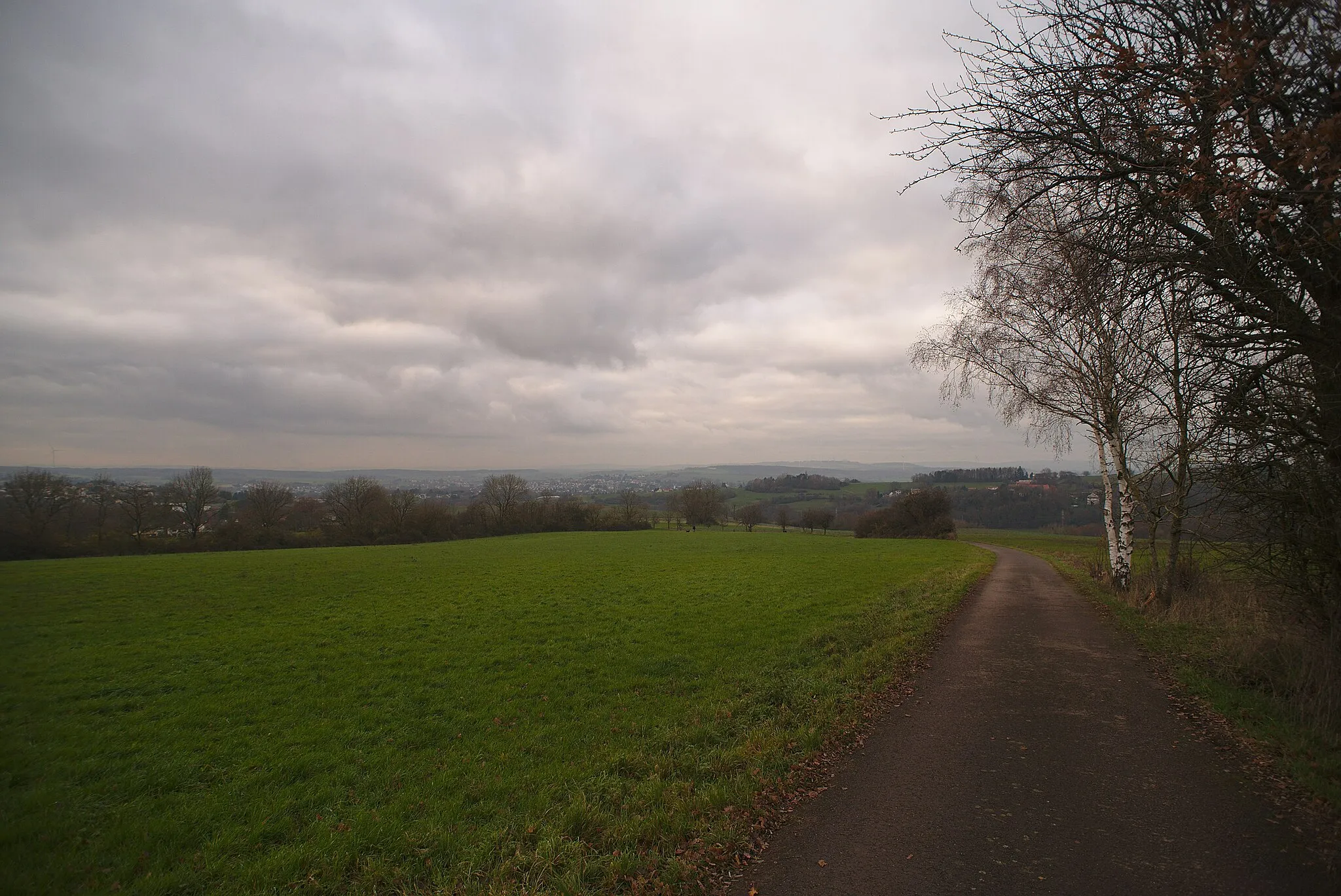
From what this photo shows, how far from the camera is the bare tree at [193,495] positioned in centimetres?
1137

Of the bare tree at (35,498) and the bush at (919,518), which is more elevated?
the bare tree at (35,498)

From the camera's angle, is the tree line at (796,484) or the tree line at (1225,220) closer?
the tree line at (1225,220)

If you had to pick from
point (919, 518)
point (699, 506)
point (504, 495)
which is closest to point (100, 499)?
point (919, 518)

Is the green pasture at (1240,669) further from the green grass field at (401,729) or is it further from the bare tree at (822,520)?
the bare tree at (822,520)

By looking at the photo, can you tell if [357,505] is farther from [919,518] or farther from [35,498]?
[35,498]

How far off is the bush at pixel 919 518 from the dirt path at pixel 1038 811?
55.0 meters

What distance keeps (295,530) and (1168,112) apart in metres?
58.1

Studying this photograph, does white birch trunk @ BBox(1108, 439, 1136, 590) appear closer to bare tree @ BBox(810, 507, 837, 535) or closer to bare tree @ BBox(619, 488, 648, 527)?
bare tree @ BBox(810, 507, 837, 535)

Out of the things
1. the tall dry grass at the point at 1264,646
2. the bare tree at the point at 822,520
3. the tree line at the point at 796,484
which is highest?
the tree line at the point at 796,484

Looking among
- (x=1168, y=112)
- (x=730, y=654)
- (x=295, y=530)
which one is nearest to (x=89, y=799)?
(x=730, y=654)

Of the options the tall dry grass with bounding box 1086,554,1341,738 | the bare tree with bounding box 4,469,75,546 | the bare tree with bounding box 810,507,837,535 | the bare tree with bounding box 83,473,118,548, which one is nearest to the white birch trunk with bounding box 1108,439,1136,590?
the tall dry grass with bounding box 1086,554,1341,738

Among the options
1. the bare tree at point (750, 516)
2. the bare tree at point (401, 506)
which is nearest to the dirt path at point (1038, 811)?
the bare tree at point (401, 506)

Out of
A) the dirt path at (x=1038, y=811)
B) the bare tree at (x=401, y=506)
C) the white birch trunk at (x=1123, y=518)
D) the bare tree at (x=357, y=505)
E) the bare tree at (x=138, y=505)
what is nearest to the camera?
the dirt path at (x=1038, y=811)

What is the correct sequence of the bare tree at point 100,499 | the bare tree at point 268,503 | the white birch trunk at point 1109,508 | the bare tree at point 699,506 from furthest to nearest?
the bare tree at point 699,506 < the bare tree at point 268,503 < the white birch trunk at point 1109,508 < the bare tree at point 100,499
